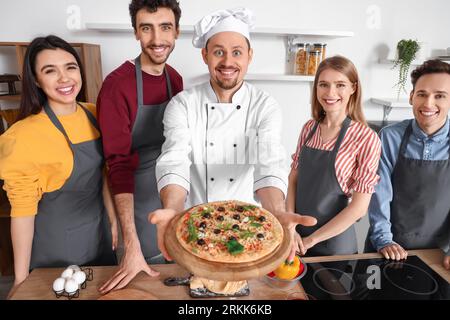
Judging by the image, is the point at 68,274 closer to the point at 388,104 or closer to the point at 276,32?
the point at 276,32

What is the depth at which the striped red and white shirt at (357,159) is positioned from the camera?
4.57 ft

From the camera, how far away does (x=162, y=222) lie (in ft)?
3.51

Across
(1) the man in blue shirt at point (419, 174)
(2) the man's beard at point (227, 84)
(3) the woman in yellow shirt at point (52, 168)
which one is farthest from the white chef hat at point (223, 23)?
(1) the man in blue shirt at point (419, 174)

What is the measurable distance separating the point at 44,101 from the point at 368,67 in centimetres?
271

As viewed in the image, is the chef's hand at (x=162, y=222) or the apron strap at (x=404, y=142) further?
the apron strap at (x=404, y=142)

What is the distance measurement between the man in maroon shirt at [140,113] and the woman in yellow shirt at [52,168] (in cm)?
12

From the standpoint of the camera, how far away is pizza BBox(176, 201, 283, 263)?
37.6 inches

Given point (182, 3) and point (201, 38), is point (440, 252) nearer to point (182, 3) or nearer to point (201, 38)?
point (201, 38)

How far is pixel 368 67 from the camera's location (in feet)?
9.64

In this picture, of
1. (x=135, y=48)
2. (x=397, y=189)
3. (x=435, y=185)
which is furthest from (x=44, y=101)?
(x=435, y=185)

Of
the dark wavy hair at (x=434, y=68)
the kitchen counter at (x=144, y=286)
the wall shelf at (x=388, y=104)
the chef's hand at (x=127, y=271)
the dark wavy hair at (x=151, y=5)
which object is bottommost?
the kitchen counter at (x=144, y=286)

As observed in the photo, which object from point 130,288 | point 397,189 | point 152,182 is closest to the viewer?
point 130,288

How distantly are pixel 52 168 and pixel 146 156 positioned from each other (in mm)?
542

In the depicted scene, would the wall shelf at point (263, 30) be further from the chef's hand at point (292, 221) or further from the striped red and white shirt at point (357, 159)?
the chef's hand at point (292, 221)
